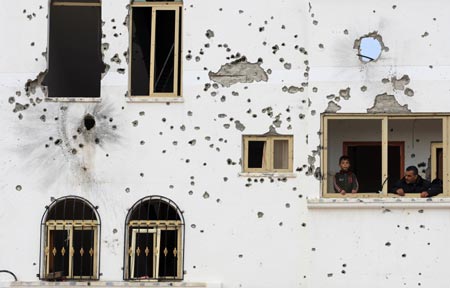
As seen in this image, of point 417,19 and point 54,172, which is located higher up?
point 417,19

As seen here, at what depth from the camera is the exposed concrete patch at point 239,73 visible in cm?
1641

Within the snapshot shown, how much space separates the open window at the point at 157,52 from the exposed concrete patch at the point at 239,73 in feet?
2.51

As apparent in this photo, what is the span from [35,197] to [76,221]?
0.82 metres

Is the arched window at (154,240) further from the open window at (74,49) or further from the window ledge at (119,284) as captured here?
the open window at (74,49)

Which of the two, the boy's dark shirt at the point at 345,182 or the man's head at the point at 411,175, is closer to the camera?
the man's head at the point at 411,175

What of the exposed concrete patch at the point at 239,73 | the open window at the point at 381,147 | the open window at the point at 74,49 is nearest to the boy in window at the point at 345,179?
the open window at the point at 381,147

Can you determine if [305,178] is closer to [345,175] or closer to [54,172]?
[345,175]

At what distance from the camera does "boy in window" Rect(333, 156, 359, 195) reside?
16.4 metres

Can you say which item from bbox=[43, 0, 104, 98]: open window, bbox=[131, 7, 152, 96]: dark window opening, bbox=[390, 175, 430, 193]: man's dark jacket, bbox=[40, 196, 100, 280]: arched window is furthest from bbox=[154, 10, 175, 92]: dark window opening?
bbox=[390, 175, 430, 193]: man's dark jacket

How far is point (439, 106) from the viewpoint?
16.0 m

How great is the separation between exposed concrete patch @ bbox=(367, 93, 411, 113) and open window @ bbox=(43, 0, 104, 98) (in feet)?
16.1

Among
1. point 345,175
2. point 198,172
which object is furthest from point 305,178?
point 198,172

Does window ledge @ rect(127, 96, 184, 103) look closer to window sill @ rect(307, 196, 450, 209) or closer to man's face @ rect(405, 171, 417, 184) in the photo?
window sill @ rect(307, 196, 450, 209)

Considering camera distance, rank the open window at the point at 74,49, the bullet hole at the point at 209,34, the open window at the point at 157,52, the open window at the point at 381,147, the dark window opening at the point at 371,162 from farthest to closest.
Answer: the dark window opening at the point at 371,162 < the open window at the point at 381,147 < the open window at the point at 74,49 < the open window at the point at 157,52 < the bullet hole at the point at 209,34
